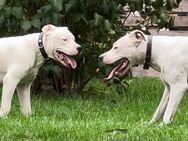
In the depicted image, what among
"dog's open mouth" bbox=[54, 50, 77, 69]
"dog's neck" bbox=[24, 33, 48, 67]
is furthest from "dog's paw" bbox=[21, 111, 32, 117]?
"dog's open mouth" bbox=[54, 50, 77, 69]

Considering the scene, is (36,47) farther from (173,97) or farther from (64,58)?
(173,97)

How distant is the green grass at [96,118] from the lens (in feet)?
18.9

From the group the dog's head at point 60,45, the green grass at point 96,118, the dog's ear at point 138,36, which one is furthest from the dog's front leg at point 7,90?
the dog's ear at point 138,36

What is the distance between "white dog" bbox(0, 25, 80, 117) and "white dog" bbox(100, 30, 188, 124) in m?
0.42

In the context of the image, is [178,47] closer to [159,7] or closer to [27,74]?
[27,74]

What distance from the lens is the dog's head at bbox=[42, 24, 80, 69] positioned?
22.8 ft

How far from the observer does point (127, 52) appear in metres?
6.77

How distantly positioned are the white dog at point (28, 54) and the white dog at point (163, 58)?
419 millimetres

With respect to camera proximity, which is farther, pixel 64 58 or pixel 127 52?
pixel 64 58

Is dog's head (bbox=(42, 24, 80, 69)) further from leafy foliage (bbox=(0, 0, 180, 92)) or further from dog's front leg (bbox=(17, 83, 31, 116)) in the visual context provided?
leafy foliage (bbox=(0, 0, 180, 92))

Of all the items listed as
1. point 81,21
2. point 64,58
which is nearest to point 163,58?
point 64,58

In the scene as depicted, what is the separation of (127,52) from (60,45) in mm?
689

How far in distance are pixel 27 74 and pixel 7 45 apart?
359mm

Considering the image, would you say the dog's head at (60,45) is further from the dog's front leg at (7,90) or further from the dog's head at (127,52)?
the dog's front leg at (7,90)
